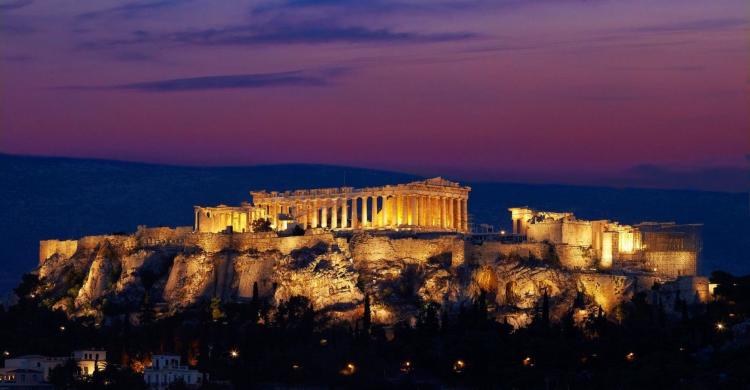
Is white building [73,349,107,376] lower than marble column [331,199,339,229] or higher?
lower

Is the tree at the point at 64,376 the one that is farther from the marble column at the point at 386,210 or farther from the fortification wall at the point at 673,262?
Result: the fortification wall at the point at 673,262

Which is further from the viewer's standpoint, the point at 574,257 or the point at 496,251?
the point at 574,257

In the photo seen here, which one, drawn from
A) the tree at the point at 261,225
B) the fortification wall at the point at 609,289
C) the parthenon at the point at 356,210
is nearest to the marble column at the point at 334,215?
the parthenon at the point at 356,210

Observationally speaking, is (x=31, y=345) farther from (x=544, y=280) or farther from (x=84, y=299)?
(x=544, y=280)

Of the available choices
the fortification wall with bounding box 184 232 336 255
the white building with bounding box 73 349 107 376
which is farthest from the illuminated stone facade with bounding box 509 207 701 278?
the white building with bounding box 73 349 107 376

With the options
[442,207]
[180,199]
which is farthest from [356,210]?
[180,199]

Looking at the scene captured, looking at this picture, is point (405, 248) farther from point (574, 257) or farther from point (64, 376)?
point (64, 376)

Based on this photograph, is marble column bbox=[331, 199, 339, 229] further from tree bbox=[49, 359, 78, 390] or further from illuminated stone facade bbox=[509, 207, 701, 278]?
tree bbox=[49, 359, 78, 390]
